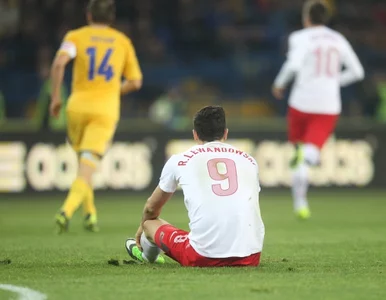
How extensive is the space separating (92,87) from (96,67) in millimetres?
194

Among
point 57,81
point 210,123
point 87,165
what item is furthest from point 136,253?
point 57,81

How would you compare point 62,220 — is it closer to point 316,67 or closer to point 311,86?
point 311,86

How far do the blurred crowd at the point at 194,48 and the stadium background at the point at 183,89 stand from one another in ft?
0.07

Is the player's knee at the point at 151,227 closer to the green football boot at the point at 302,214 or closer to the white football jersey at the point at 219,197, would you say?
the white football jersey at the point at 219,197

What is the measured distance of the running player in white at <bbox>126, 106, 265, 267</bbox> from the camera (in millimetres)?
6488

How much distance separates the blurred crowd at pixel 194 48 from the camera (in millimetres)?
20781

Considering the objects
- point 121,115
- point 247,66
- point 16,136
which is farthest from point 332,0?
point 16,136

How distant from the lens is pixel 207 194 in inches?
258

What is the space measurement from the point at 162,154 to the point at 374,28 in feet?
26.0

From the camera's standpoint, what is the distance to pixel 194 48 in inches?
876

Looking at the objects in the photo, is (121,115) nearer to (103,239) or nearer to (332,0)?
(332,0)

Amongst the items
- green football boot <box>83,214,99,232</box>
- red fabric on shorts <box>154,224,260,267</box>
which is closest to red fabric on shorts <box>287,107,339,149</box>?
green football boot <box>83,214,99,232</box>

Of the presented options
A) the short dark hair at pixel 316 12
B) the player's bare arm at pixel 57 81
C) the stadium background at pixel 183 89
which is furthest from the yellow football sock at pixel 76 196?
the stadium background at pixel 183 89

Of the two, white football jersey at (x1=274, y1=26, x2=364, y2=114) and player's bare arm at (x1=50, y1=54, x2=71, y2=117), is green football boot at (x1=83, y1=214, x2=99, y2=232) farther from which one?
white football jersey at (x1=274, y1=26, x2=364, y2=114)
